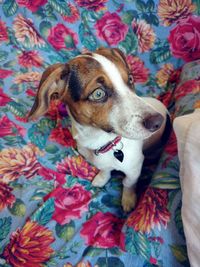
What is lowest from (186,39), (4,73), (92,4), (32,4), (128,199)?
(128,199)

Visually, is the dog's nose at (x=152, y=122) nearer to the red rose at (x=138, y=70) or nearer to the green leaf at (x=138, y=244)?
the green leaf at (x=138, y=244)

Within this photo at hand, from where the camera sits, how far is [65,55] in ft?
5.79

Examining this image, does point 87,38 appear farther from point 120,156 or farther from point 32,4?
point 120,156

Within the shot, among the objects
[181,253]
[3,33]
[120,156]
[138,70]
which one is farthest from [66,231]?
[3,33]

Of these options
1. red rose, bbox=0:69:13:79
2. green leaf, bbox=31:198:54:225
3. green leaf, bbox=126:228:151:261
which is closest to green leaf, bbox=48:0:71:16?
red rose, bbox=0:69:13:79

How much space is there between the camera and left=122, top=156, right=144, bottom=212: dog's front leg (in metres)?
1.23

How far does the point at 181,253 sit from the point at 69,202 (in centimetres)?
51

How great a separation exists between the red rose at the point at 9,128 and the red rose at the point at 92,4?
722 millimetres

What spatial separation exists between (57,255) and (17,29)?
129cm

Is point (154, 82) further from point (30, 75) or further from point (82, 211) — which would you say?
point (82, 211)

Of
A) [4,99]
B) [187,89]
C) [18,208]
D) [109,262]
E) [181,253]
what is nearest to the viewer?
[181,253]

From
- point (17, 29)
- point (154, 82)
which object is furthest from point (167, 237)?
point (17, 29)

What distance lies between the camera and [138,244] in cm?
96

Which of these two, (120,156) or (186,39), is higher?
(186,39)
